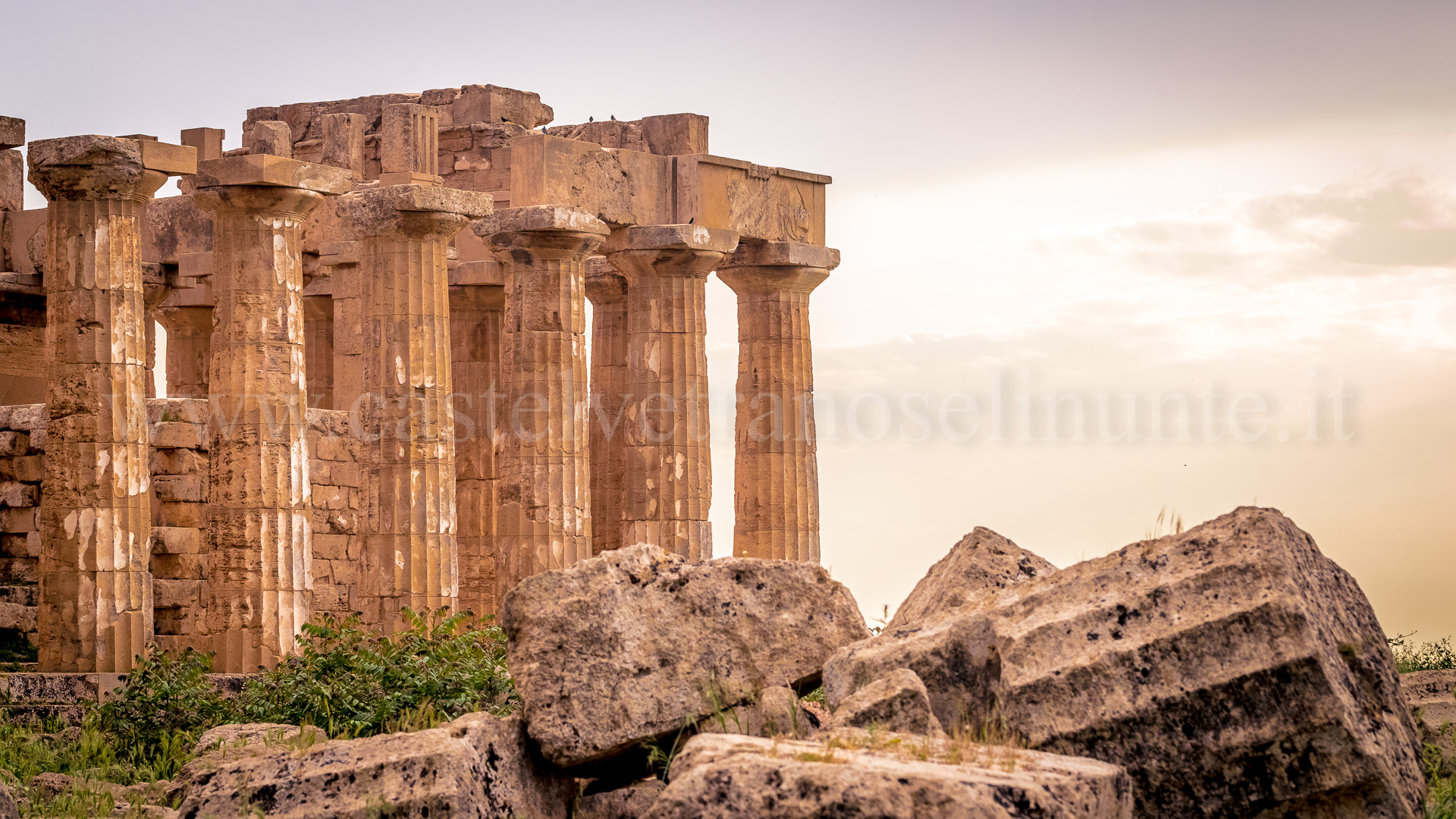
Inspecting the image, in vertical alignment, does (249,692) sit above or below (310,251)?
below

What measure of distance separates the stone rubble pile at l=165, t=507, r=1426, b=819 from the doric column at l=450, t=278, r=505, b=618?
46.1ft

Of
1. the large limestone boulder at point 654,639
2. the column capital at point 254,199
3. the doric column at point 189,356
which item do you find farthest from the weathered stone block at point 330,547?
the large limestone boulder at point 654,639

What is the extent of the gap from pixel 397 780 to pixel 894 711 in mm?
2581

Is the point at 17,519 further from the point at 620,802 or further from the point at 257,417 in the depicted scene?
the point at 620,802

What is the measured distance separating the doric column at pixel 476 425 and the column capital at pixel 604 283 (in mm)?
1342

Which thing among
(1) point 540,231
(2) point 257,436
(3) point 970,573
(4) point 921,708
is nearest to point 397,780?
(4) point 921,708

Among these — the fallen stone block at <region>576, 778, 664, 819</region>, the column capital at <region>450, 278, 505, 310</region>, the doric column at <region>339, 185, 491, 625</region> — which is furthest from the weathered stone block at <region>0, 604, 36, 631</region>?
the fallen stone block at <region>576, 778, 664, 819</region>

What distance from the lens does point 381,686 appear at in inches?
579

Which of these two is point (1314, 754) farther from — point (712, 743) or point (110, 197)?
point (110, 197)

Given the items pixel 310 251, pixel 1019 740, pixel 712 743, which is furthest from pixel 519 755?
pixel 310 251

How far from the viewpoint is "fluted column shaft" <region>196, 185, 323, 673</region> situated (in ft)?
60.9

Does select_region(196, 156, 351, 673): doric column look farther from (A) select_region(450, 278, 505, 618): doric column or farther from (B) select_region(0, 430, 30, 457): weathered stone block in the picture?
(A) select_region(450, 278, 505, 618): doric column

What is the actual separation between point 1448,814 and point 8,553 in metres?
15.4

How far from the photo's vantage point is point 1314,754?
9.27 m
